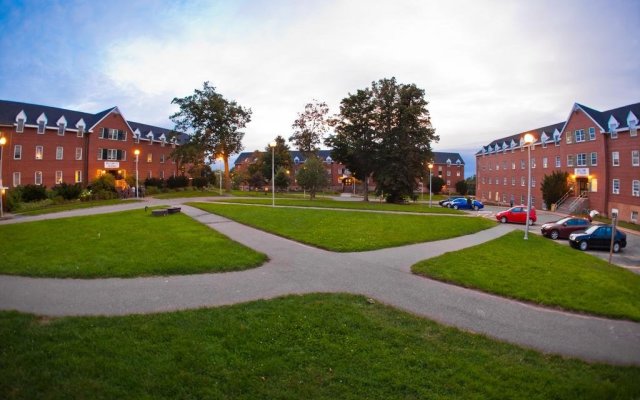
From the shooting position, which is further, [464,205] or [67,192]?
[464,205]

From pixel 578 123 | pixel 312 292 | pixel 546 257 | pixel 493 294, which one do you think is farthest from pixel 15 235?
pixel 578 123

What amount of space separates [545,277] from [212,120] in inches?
2071

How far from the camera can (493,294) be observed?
1091 cm

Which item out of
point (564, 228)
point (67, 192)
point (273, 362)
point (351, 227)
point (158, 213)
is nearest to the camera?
point (273, 362)

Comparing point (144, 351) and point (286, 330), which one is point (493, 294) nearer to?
point (286, 330)

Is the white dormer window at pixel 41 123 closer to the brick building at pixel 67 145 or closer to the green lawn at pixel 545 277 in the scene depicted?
the brick building at pixel 67 145

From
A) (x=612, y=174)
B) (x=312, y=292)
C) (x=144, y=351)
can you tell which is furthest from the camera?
(x=612, y=174)

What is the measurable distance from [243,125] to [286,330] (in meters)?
55.3

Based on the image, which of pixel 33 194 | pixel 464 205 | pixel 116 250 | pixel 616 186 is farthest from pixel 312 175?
pixel 616 186

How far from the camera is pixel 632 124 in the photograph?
137ft

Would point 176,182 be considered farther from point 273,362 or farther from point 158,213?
point 273,362

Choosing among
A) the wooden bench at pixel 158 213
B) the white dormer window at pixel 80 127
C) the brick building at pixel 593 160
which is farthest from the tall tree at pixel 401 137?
the white dormer window at pixel 80 127

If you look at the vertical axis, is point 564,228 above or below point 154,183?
below

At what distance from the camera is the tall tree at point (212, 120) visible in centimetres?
5603
